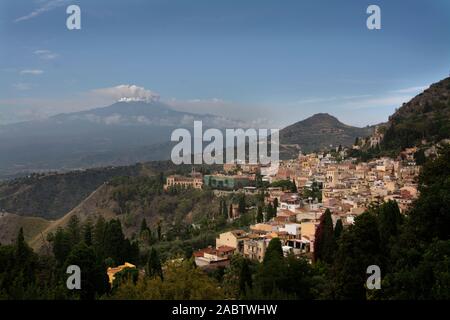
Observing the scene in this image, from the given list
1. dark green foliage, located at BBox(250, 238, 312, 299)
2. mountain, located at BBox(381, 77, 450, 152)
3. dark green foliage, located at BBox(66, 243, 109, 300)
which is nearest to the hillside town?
mountain, located at BBox(381, 77, 450, 152)

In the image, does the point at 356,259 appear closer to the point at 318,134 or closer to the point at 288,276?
the point at 288,276

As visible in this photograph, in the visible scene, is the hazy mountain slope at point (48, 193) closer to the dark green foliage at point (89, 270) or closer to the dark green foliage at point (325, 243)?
the dark green foliage at point (89, 270)

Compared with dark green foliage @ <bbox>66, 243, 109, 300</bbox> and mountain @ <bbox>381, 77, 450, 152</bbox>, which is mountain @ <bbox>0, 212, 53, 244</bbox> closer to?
dark green foliage @ <bbox>66, 243, 109, 300</bbox>

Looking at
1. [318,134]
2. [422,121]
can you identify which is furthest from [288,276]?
[318,134]

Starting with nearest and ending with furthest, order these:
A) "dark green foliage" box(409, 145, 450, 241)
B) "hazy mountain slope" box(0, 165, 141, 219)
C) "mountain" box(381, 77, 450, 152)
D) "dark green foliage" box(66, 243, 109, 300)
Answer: "dark green foliage" box(409, 145, 450, 241) → "dark green foliage" box(66, 243, 109, 300) → "mountain" box(381, 77, 450, 152) → "hazy mountain slope" box(0, 165, 141, 219)
